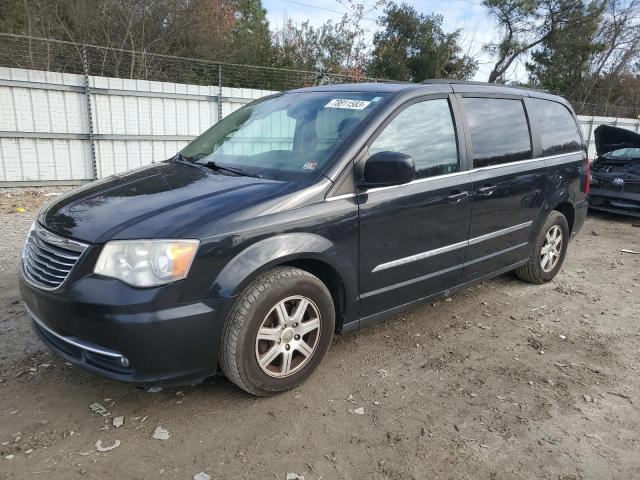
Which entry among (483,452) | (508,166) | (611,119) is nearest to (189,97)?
(508,166)

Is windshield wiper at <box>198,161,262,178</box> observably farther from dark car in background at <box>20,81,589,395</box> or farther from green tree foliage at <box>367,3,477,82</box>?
green tree foliage at <box>367,3,477,82</box>

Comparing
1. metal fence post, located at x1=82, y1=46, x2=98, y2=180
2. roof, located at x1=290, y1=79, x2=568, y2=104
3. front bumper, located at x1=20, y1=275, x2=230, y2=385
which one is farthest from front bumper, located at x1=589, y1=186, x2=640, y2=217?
metal fence post, located at x1=82, y1=46, x2=98, y2=180

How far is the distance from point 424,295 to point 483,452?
1289 millimetres

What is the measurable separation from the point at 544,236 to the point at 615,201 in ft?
16.5

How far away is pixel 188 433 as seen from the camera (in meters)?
2.50

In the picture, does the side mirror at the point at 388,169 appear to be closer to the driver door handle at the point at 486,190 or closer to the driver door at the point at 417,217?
the driver door at the point at 417,217

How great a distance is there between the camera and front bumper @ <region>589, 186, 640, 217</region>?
8.36 metres

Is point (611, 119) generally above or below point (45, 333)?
above

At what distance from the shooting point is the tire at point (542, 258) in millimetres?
4648

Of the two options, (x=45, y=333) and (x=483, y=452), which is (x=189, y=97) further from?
(x=483, y=452)

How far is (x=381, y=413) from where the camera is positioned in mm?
2742

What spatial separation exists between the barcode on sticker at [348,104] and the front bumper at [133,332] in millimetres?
1584

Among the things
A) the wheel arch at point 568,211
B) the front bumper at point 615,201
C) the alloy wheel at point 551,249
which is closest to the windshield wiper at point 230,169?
the alloy wheel at point 551,249

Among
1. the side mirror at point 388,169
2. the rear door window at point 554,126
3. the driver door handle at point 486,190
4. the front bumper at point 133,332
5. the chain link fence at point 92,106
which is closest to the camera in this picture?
the front bumper at point 133,332
